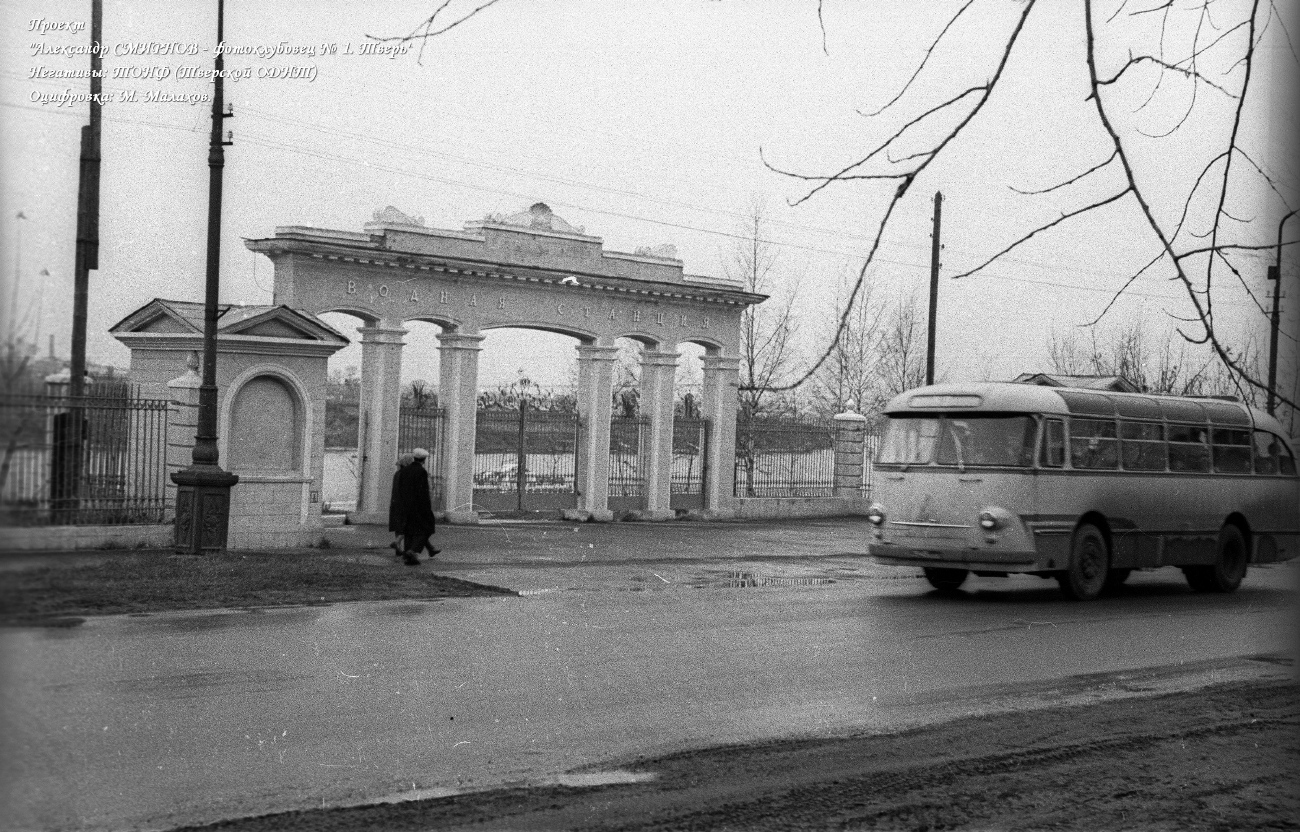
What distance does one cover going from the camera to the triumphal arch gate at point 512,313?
2506 cm

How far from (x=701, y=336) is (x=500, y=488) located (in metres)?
5.70

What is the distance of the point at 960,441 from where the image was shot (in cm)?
1848

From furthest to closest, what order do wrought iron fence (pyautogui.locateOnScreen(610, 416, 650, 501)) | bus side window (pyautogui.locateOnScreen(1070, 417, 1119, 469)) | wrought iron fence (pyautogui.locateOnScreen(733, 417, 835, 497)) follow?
1. wrought iron fence (pyautogui.locateOnScreen(733, 417, 835, 497))
2. wrought iron fence (pyautogui.locateOnScreen(610, 416, 650, 501))
3. bus side window (pyautogui.locateOnScreen(1070, 417, 1119, 469))

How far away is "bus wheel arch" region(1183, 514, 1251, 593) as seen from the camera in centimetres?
2056

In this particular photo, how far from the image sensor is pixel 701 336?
101ft

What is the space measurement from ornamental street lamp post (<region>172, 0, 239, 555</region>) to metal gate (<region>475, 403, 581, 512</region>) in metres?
9.32

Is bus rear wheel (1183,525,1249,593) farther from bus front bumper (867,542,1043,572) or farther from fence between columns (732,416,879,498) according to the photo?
fence between columns (732,416,879,498)

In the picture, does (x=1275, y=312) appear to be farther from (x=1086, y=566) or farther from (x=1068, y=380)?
(x=1068, y=380)

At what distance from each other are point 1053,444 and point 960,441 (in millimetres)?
1196

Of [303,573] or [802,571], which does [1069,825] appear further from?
[802,571]

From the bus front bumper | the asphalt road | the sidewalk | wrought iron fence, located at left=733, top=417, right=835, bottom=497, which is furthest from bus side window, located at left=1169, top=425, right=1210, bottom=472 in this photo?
wrought iron fence, located at left=733, top=417, right=835, bottom=497

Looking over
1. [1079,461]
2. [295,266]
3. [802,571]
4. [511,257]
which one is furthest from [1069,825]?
[511,257]

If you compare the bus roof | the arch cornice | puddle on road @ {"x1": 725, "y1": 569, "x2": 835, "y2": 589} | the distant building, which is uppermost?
the arch cornice

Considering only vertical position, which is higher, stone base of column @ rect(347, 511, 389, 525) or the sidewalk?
stone base of column @ rect(347, 511, 389, 525)
